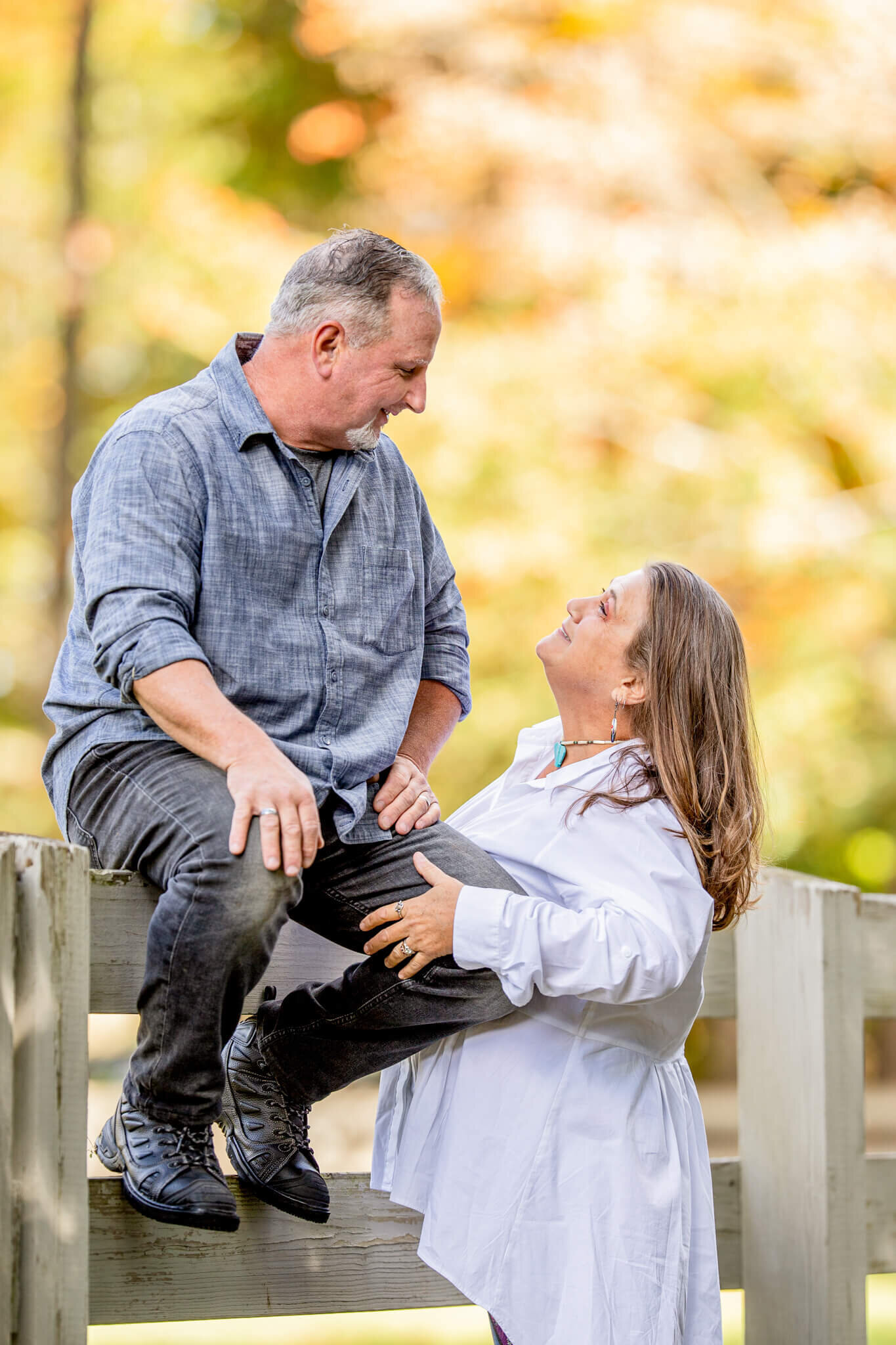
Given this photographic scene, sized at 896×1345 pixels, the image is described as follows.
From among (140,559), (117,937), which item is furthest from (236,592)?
(117,937)

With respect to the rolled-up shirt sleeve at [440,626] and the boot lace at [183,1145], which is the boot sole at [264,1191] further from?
the rolled-up shirt sleeve at [440,626]

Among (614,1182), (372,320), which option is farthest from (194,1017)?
(372,320)

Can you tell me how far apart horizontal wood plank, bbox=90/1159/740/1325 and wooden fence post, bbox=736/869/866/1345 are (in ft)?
2.08

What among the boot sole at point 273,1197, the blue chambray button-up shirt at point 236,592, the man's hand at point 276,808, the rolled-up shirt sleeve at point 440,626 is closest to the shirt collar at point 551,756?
the rolled-up shirt sleeve at point 440,626

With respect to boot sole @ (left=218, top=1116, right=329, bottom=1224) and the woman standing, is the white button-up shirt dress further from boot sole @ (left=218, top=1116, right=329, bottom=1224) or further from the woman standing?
boot sole @ (left=218, top=1116, right=329, bottom=1224)

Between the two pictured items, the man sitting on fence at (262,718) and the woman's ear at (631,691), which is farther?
the woman's ear at (631,691)

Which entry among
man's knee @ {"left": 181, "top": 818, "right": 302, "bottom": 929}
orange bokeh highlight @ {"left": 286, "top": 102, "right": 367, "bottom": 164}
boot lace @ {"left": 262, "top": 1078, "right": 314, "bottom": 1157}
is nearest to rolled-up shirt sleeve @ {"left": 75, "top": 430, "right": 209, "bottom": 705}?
man's knee @ {"left": 181, "top": 818, "right": 302, "bottom": 929}

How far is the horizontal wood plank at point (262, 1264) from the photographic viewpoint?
2051 mm

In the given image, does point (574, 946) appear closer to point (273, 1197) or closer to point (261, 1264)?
point (273, 1197)

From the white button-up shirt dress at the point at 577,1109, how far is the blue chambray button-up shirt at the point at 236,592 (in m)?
0.31

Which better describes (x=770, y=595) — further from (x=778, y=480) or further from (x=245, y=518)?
(x=245, y=518)

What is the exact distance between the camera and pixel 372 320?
2107 millimetres

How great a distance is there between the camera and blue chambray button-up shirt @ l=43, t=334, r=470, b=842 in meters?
1.88

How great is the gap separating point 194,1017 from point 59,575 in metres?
6.32
